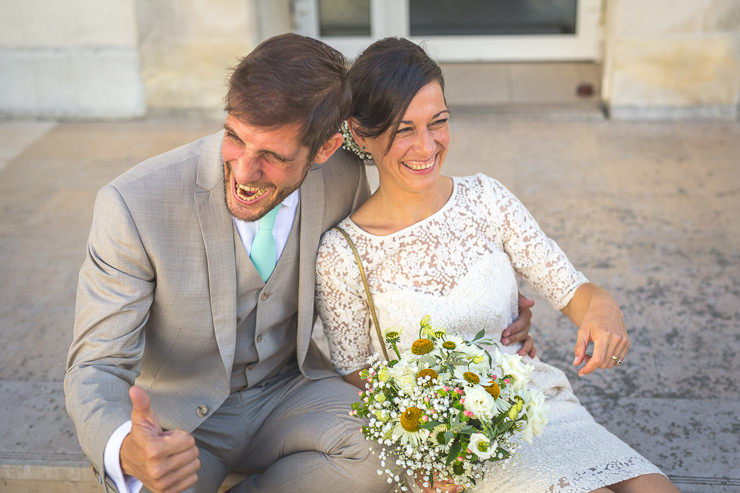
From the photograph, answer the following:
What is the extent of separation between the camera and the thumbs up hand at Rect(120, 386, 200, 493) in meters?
1.83

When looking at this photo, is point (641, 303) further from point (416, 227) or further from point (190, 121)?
point (190, 121)

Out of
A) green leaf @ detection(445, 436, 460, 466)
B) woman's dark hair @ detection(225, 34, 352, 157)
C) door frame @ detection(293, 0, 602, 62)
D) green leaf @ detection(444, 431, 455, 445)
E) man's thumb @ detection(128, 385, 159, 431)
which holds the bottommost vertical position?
green leaf @ detection(445, 436, 460, 466)

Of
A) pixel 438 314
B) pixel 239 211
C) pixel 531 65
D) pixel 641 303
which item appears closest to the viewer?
pixel 239 211

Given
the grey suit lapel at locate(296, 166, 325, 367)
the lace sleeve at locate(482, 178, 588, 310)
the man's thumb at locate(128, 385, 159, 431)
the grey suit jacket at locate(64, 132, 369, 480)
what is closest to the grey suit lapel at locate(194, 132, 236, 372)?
the grey suit jacket at locate(64, 132, 369, 480)

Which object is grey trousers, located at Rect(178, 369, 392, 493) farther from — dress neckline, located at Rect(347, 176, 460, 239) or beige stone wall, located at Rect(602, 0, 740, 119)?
beige stone wall, located at Rect(602, 0, 740, 119)

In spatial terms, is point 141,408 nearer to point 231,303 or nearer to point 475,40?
point 231,303

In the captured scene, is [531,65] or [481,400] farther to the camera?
[531,65]

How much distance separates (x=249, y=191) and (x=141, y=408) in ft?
2.39

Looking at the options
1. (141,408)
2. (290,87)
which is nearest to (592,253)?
(290,87)

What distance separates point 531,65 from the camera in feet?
25.1

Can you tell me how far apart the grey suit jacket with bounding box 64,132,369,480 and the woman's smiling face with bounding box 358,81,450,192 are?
0.23m

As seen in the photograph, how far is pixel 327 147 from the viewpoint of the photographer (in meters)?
2.37

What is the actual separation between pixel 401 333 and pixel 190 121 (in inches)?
188

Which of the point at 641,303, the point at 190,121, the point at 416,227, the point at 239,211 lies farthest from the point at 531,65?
Answer: the point at 239,211
